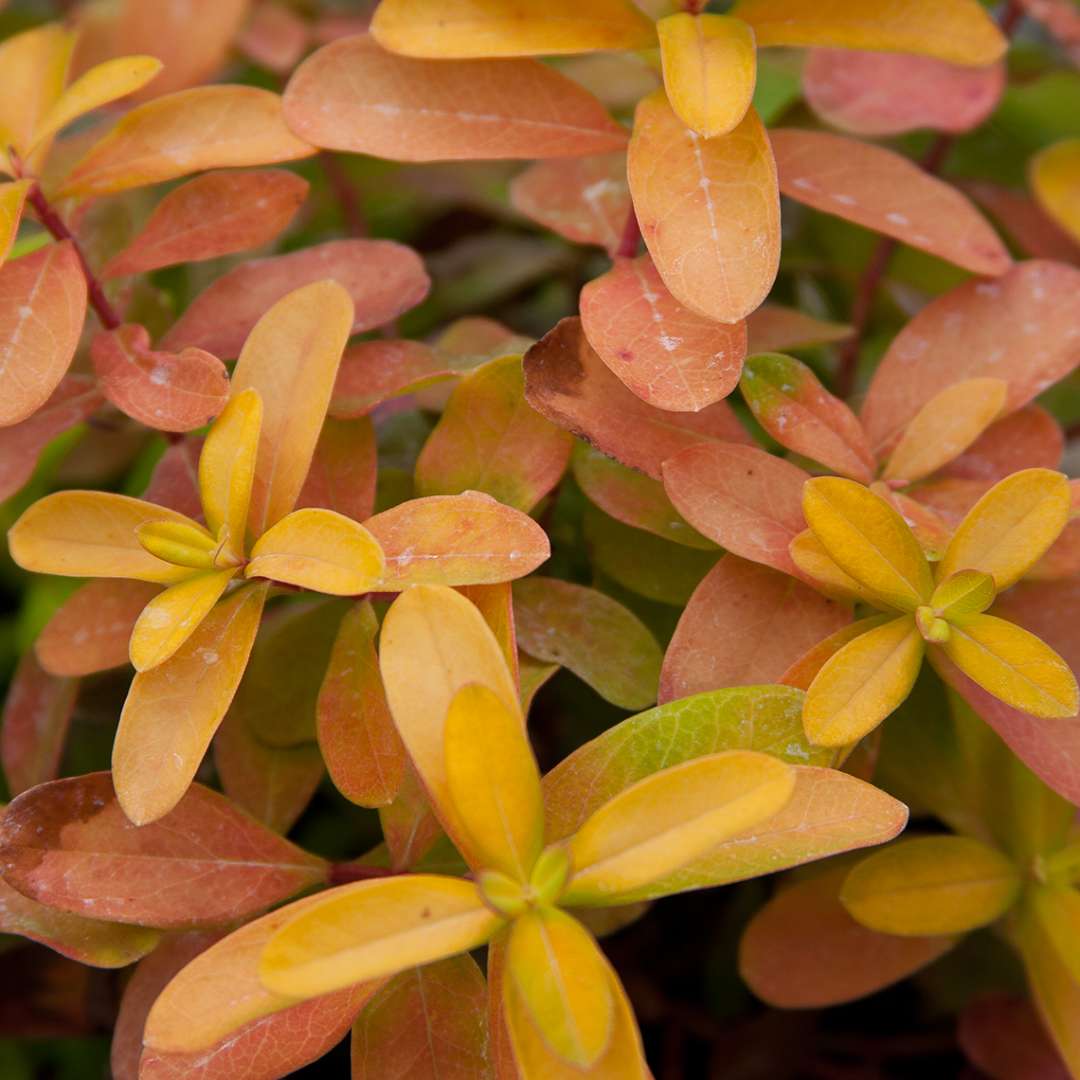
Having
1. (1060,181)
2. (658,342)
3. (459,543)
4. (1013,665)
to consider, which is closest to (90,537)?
(459,543)

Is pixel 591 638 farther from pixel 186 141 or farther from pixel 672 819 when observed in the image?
pixel 186 141

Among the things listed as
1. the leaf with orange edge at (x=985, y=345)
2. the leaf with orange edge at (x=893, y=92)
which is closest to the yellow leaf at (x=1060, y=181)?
the leaf with orange edge at (x=893, y=92)

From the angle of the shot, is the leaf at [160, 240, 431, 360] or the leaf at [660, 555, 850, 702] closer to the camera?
the leaf at [660, 555, 850, 702]

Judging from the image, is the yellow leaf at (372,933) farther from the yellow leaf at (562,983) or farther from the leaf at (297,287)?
the leaf at (297,287)

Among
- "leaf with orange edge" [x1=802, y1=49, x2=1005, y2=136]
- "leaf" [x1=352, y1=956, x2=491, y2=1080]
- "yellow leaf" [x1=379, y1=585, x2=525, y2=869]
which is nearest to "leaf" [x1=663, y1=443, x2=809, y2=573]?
"yellow leaf" [x1=379, y1=585, x2=525, y2=869]

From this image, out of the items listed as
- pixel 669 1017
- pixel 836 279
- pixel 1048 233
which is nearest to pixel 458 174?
pixel 836 279

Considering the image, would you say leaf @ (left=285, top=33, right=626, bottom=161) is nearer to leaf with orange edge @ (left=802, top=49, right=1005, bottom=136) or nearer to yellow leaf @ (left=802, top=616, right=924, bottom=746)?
leaf with orange edge @ (left=802, top=49, right=1005, bottom=136)
